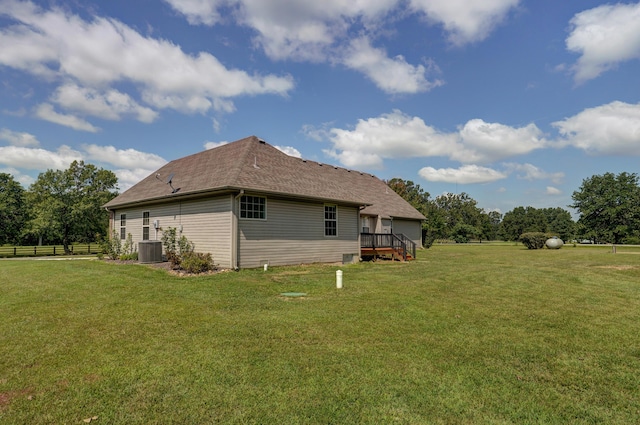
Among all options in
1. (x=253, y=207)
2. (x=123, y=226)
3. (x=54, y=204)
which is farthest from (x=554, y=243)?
(x=54, y=204)

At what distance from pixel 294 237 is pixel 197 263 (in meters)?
4.33

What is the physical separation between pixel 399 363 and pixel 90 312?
617 cm

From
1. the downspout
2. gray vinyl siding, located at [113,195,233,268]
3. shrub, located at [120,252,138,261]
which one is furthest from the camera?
shrub, located at [120,252,138,261]

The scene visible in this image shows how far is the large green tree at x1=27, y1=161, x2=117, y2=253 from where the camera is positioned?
109 feet

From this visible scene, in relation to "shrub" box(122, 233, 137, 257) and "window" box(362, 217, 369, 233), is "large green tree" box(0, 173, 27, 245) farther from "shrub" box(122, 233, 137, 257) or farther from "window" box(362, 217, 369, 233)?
"window" box(362, 217, 369, 233)

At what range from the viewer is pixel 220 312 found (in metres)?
6.70

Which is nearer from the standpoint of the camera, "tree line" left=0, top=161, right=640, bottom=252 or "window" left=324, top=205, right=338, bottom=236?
"window" left=324, top=205, right=338, bottom=236

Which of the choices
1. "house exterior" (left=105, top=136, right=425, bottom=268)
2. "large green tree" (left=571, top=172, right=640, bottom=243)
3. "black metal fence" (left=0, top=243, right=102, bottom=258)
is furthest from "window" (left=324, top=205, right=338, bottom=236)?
"large green tree" (left=571, top=172, right=640, bottom=243)

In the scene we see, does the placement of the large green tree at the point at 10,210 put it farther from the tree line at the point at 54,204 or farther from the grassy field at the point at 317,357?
the grassy field at the point at 317,357

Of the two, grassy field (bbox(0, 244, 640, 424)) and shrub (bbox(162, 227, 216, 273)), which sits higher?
shrub (bbox(162, 227, 216, 273))

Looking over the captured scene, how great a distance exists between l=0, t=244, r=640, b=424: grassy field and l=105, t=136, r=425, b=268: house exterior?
14.3 feet

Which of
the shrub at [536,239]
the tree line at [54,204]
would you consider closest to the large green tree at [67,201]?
the tree line at [54,204]

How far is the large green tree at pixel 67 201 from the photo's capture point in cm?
3338

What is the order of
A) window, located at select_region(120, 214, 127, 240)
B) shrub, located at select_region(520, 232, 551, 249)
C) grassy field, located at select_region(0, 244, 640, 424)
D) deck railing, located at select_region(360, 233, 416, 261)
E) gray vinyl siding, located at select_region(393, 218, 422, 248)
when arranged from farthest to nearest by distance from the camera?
shrub, located at select_region(520, 232, 551, 249) < gray vinyl siding, located at select_region(393, 218, 422, 248) < window, located at select_region(120, 214, 127, 240) < deck railing, located at select_region(360, 233, 416, 261) < grassy field, located at select_region(0, 244, 640, 424)
